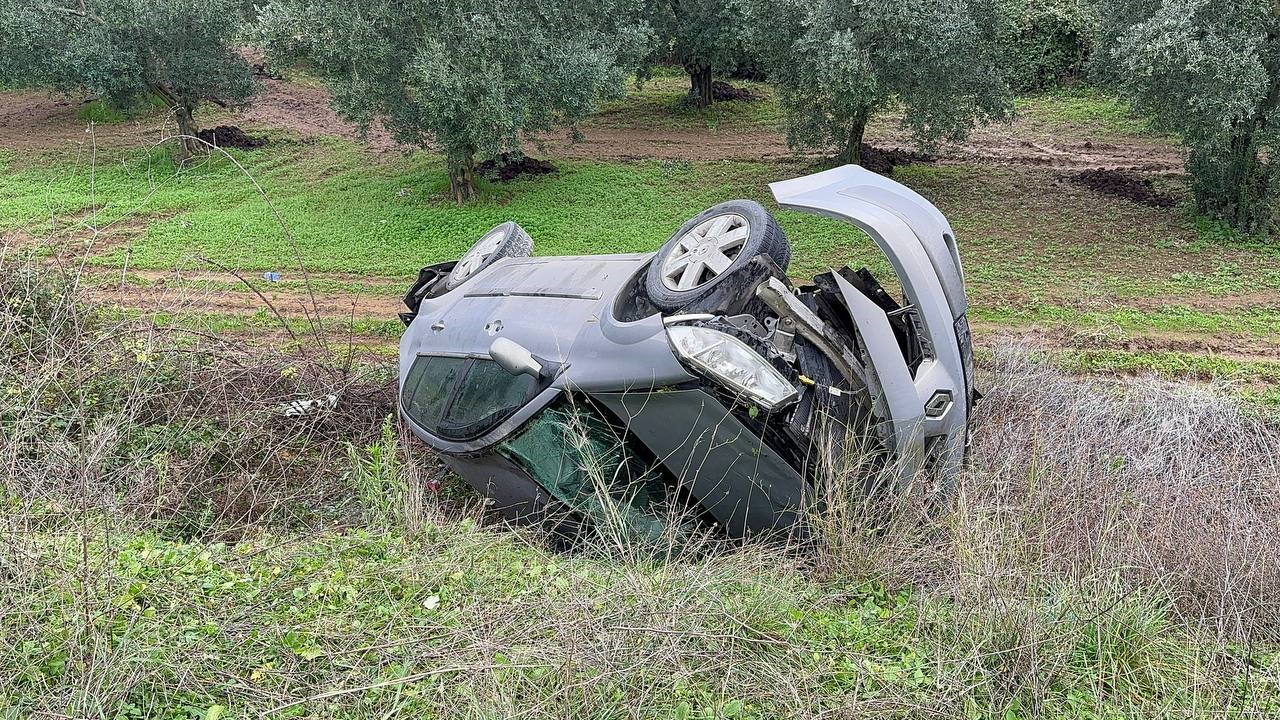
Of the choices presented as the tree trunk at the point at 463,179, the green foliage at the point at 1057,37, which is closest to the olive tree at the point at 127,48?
the tree trunk at the point at 463,179

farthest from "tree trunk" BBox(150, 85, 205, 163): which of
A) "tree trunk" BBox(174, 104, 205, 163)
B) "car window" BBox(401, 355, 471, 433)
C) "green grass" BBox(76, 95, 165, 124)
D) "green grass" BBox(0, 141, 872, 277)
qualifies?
"car window" BBox(401, 355, 471, 433)

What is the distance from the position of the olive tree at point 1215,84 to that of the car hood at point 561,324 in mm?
9215

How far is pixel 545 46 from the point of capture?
13898 millimetres

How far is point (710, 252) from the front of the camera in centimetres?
473

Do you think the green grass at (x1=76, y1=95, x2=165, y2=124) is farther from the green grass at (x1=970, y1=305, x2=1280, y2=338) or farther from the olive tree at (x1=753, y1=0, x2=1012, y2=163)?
the green grass at (x1=970, y1=305, x2=1280, y2=338)

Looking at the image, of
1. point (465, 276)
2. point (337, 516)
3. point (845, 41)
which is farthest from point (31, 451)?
point (845, 41)

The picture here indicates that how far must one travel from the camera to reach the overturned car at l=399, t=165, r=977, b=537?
404 cm

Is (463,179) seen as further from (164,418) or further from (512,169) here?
(164,418)

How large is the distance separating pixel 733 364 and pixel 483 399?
1.60 m

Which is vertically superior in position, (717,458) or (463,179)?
(717,458)

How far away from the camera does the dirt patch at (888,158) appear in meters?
16.0

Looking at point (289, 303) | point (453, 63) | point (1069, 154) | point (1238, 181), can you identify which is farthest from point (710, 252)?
point (1069, 154)

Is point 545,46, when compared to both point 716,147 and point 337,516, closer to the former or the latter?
point 716,147

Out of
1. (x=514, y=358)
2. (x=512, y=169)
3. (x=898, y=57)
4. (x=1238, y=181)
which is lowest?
(x=512, y=169)
